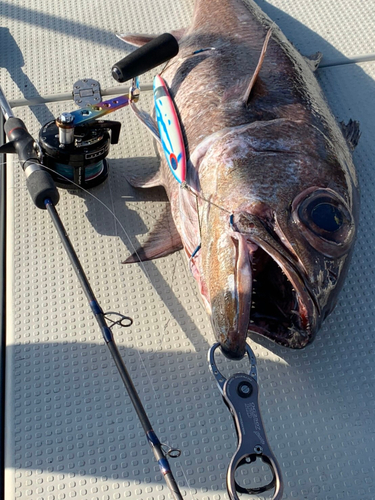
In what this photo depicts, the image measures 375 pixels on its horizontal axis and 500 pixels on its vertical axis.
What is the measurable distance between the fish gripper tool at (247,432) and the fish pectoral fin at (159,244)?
82cm

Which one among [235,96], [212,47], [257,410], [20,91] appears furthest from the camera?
[20,91]

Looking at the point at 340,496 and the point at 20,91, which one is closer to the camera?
the point at 340,496

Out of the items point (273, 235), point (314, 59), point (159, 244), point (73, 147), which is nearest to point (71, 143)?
point (73, 147)

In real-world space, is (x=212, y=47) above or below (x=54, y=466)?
above

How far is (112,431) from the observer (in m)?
2.23

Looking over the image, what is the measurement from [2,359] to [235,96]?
160cm

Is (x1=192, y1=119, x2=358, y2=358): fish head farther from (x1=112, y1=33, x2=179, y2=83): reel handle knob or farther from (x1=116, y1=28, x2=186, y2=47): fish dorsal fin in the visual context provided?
(x1=116, y1=28, x2=186, y2=47): fish dorsal fin

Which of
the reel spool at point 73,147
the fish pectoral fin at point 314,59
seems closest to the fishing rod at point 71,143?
the reel spool at point 73,147

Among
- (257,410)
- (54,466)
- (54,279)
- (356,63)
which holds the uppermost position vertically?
(356,63)

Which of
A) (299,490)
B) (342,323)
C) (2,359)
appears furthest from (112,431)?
(342,323)

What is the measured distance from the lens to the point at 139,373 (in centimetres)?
238

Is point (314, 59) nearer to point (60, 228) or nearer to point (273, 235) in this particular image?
point (273, 235)

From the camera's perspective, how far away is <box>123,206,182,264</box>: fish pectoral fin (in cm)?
272

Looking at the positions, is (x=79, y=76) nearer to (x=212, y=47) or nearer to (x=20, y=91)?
(x=20, y=91)
